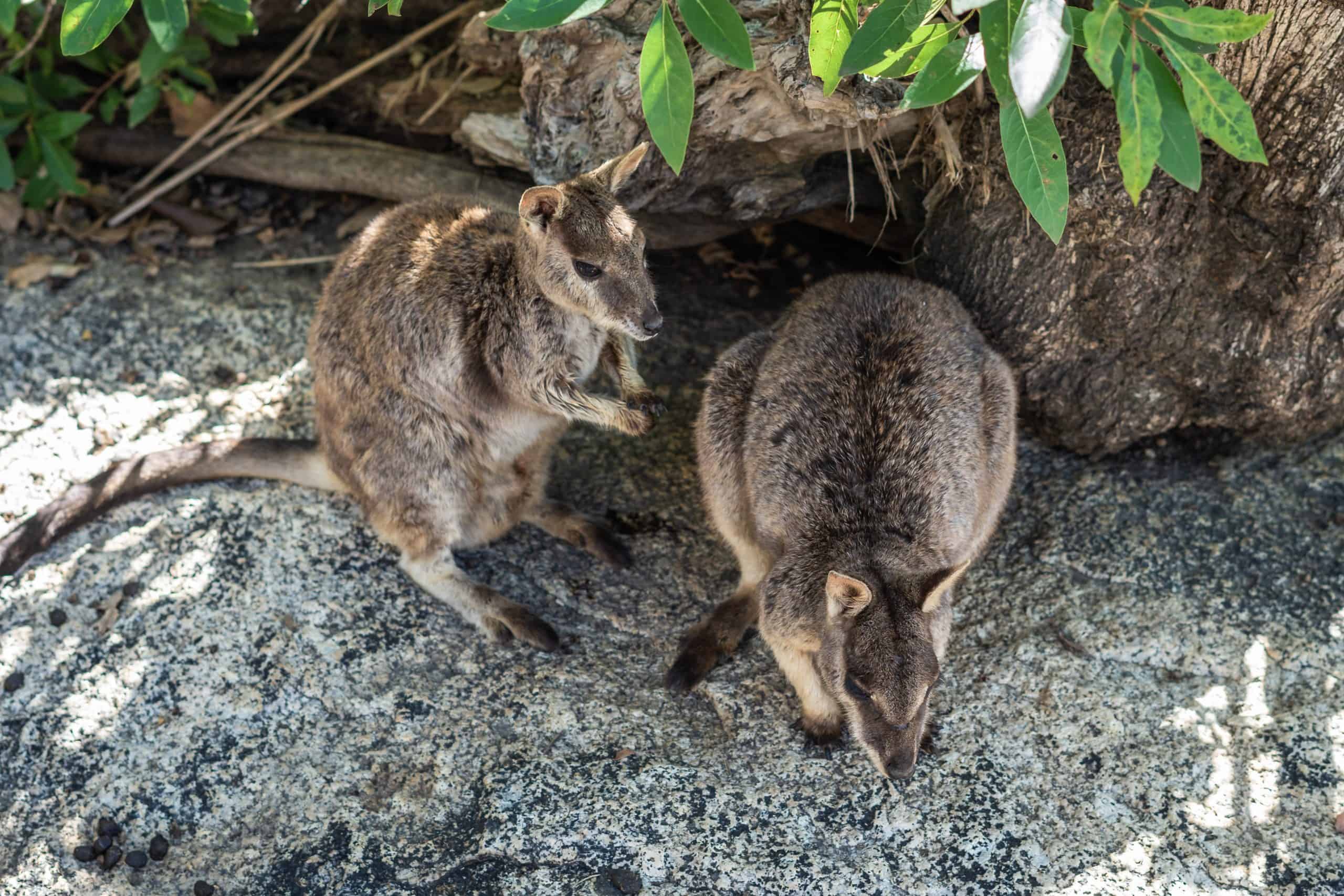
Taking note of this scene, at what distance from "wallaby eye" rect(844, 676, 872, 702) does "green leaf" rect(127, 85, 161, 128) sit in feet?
13.7

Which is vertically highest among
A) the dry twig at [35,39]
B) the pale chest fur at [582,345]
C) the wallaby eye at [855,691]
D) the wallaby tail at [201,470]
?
the dry twig at [35,39]

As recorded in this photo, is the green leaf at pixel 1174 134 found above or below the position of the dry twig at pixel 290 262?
above

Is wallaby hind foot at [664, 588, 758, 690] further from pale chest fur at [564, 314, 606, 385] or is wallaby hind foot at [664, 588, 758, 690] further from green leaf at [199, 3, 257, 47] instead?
green leaf at [199, 3, 257, 47]

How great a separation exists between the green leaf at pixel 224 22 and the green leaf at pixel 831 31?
3217 mm

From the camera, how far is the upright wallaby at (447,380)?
15.2ft

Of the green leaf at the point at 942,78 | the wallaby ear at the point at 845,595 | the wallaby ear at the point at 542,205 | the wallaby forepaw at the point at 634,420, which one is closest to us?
the green leaf at the point at 942,78

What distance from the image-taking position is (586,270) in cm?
441

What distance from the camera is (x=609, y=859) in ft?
12.9

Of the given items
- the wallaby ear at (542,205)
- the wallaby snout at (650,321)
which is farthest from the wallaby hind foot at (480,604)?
the wallaby ear at (542,205)

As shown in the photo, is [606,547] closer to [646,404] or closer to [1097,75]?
[646,404]

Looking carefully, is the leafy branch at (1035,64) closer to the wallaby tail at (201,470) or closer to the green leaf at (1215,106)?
the green leaf at (1215,106)

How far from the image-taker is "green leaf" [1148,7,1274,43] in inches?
111

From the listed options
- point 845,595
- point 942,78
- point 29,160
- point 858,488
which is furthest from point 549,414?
point 29,160

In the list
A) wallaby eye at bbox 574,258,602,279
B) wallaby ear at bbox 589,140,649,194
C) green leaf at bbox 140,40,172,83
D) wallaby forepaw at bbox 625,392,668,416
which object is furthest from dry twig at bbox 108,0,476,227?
wallaby forepaw at bbox 625,392,668,416
